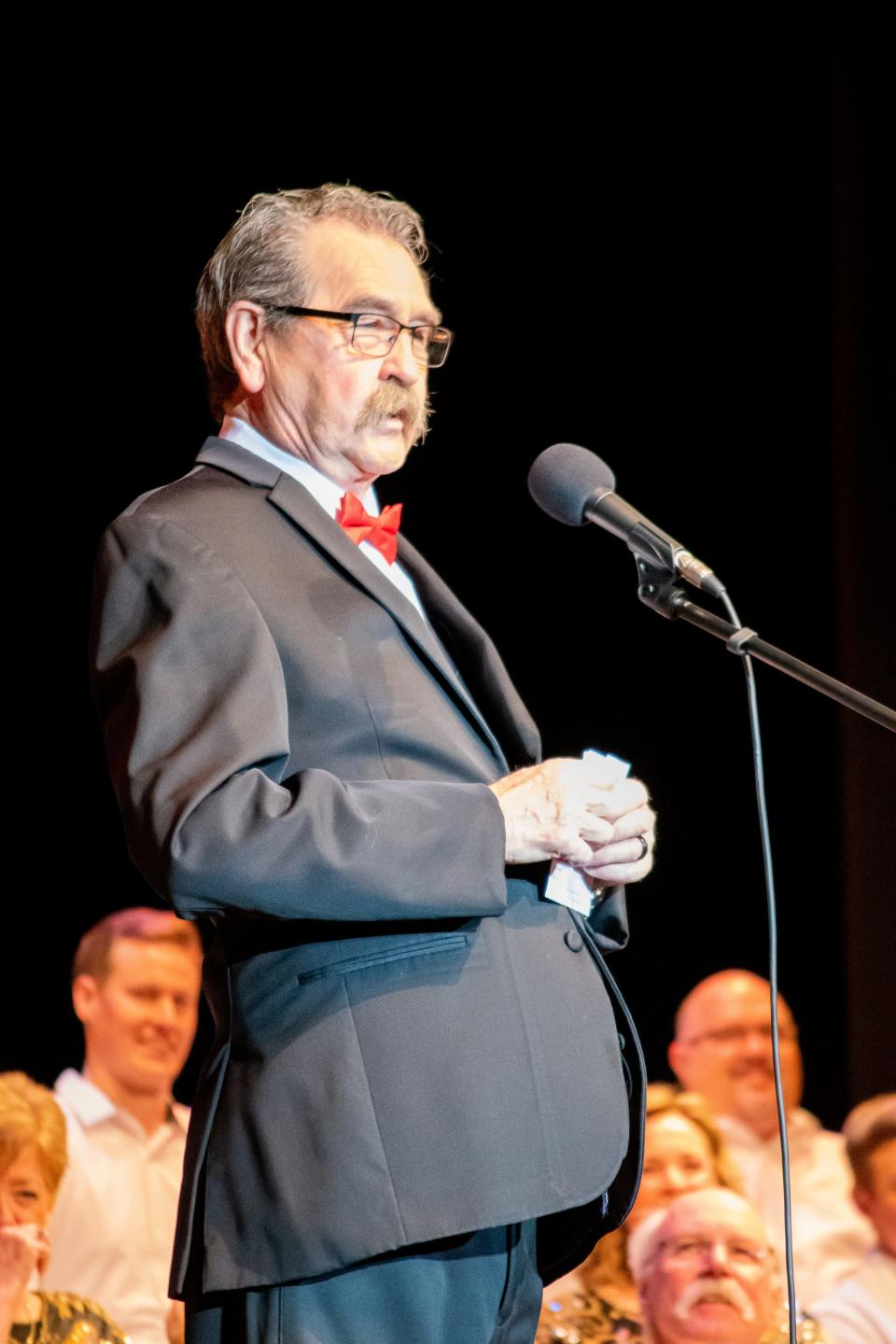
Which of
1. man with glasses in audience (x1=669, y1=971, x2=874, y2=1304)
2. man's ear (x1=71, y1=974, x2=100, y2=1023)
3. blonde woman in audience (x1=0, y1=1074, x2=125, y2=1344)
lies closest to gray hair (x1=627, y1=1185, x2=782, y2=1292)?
man with glasses in audience (x1=669, y1=971, x2=874, y2=1304)

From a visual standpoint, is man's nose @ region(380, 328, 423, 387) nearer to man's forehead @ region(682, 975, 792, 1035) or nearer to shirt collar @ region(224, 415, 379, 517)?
shirt collar @ region(224, 415, 379, 517)

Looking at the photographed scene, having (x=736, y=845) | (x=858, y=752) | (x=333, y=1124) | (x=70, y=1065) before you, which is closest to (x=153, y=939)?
(x=70, y=1065)

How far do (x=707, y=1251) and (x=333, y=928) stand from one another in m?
2.19

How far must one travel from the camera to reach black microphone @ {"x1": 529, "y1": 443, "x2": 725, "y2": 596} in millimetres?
1513

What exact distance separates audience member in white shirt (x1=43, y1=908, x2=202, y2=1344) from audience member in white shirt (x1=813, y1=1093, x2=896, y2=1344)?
1.44 metres

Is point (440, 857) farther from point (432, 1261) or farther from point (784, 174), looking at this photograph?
point (784, 174)

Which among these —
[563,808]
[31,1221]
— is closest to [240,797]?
[563,808]

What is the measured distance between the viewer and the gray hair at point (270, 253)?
1.76 m

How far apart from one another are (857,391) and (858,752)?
3.05 feet

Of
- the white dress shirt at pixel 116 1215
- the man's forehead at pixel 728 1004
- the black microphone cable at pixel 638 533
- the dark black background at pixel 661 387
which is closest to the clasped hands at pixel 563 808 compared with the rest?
the black microphone cable at pixel 638 533

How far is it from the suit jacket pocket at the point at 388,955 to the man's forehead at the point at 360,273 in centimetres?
72

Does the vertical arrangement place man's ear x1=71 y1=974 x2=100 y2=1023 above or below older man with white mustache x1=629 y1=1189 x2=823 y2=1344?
above

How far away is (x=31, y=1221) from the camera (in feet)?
10.7

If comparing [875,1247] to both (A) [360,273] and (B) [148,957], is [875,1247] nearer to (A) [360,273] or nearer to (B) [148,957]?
(B) [148,957]
